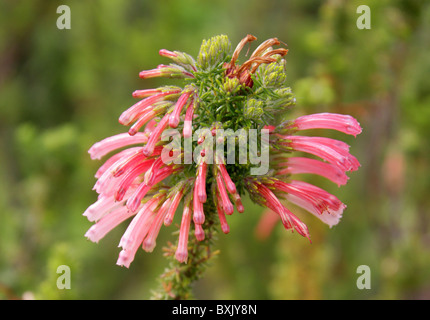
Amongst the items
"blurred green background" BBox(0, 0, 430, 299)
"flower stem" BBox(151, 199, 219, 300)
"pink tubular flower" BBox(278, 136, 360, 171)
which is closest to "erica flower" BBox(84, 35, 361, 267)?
"pink tubular flower" BBox(278, 136, 360, 171)

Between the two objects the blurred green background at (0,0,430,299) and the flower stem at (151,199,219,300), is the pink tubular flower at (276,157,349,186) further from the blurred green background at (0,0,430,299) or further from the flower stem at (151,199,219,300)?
the blurred green background at (0,0,430,299)

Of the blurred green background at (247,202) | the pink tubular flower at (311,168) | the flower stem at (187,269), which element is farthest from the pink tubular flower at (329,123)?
the blurred green background at (247,202)

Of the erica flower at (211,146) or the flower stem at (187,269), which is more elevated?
the erica flower at (211,146)

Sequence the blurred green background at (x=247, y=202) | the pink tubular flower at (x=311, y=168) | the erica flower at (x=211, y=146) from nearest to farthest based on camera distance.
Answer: the erica flower at (x=211, y=146), the pink tubular flower at (x=311, y=168), the blurred green background at (x=247, y=202)

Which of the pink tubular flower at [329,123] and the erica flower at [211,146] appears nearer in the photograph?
the erica flower at [211,146]

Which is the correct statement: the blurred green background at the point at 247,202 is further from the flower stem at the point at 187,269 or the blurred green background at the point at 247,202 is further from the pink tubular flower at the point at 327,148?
the pink tubular flower at the point at 327,148

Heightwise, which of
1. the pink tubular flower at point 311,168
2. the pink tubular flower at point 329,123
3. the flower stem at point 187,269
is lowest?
the flower stem at point 187,269
